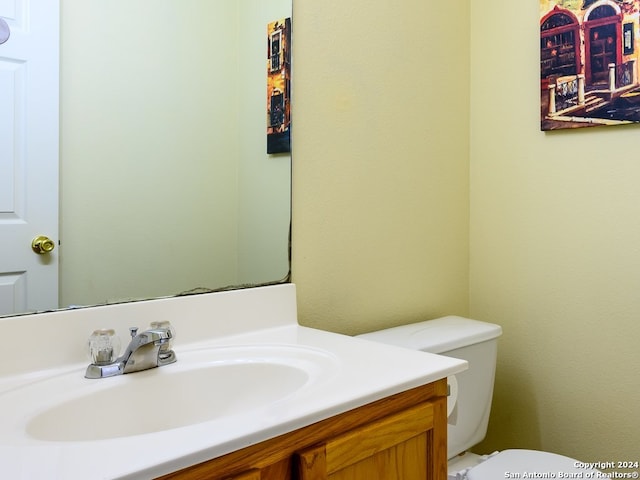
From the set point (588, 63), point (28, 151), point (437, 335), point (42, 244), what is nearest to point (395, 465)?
point (437, 335)

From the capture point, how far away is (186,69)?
122 cm

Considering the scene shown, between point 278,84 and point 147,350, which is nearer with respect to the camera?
point 147,350

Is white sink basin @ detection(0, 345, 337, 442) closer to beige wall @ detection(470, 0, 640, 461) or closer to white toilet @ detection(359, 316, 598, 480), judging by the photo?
white toilet @ detection(359, 316, 598, 480)

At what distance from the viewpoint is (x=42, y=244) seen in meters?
1.02

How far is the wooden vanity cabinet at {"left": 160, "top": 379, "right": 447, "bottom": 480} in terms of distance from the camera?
0.74 metres

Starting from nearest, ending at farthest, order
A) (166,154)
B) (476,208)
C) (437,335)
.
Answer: (166,154), (437,335), (476,208)

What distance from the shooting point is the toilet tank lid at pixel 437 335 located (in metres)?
1.46

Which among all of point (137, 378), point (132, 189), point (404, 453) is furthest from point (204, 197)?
point (404, 453)

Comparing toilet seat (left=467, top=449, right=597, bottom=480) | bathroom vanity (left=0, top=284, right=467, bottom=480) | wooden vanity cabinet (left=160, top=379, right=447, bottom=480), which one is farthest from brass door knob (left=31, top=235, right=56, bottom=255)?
toilet seat (left=467, top=449, right=597, bottom=480)

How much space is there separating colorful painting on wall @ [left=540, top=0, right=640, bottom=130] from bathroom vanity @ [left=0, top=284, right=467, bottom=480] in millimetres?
979

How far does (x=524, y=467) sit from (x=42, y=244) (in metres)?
1.24

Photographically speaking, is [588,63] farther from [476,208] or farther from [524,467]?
[524,467]

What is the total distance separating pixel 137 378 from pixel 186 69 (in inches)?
26.2

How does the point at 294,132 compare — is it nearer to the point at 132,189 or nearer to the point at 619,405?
the point at 132,189
